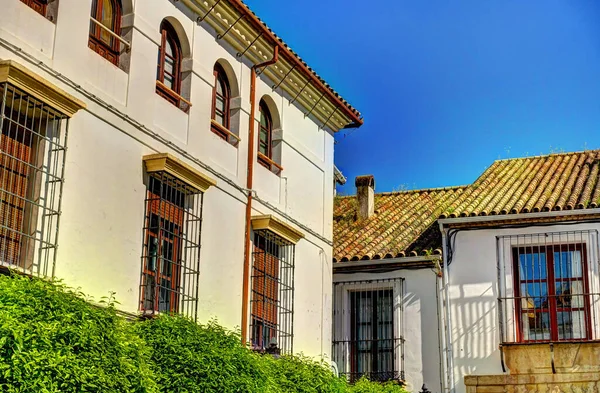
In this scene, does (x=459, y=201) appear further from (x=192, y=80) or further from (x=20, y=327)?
(x=20, y=327)

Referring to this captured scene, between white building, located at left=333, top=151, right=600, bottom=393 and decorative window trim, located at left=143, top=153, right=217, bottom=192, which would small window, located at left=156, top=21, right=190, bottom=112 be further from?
white building, located at left=333, top=151, right=600, bottom=393

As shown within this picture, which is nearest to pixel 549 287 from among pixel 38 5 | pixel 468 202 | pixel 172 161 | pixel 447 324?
pixel 447 324

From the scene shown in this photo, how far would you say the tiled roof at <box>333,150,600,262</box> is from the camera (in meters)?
19.7

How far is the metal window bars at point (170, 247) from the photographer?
1314cm

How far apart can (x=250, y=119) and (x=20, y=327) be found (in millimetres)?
7971

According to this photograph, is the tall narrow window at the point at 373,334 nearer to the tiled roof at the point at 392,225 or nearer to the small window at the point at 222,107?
the tiled roof at the point at 392,225

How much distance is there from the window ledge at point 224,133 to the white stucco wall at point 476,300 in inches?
241

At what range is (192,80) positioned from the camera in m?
14.5

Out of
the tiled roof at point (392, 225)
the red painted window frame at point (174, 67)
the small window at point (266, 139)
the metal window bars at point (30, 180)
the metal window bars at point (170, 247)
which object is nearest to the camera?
the metal window bars at point (30, 180)

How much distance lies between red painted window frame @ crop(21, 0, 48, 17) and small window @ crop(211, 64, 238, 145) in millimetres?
3982

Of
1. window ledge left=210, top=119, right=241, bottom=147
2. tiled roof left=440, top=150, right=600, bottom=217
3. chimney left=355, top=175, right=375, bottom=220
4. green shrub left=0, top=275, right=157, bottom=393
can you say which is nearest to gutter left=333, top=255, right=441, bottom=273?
tiled roof left=440, top=150, right=600, bottom=217

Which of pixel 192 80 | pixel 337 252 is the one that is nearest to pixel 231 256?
pixel 192 80

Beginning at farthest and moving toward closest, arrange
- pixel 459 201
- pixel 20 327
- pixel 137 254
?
1. pixel 459 201
2. pixel 137 254
3. pixel 20 327

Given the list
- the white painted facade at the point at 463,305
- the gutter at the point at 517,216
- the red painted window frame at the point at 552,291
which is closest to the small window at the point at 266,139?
the white painted facade at the point at 463,305
